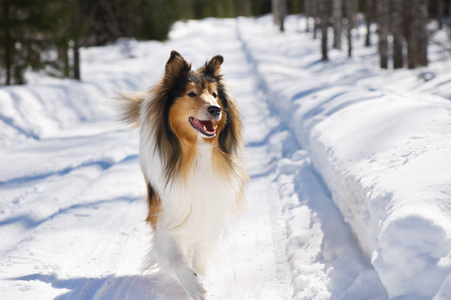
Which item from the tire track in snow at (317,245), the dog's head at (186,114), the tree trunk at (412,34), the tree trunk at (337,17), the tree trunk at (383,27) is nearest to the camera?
the tire track in snow at (317,245)

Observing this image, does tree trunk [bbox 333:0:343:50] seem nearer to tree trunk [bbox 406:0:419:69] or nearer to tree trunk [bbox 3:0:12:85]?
tree trunk [bbox 406:0:419:69]

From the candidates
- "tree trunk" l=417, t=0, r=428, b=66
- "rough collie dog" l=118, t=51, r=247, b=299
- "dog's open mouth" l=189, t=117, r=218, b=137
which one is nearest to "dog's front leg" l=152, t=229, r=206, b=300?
"rough collie dog" l=118, t=51, r=247, b=299

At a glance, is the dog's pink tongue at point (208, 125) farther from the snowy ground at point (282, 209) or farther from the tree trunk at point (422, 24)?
the tree trunk at point (422, 24)

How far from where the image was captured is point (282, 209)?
4.71 m

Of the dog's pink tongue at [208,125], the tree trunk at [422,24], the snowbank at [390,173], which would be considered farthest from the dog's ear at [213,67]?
the tree trunk at [422,24]

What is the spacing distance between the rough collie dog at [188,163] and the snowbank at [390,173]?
1.06 meters

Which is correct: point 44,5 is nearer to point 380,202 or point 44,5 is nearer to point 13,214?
point 13,214

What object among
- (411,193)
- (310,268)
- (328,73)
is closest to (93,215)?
(310,268)

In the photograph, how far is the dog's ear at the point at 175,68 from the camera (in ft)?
10.7

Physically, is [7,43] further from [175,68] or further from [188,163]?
[188,163]

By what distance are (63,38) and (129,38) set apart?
1209 centimetres

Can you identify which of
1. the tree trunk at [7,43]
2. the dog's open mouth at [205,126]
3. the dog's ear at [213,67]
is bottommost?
the dog's open mouth at [205,126]

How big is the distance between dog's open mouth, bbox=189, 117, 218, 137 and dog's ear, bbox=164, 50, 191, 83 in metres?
0.39

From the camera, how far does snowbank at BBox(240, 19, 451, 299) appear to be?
2.33m
